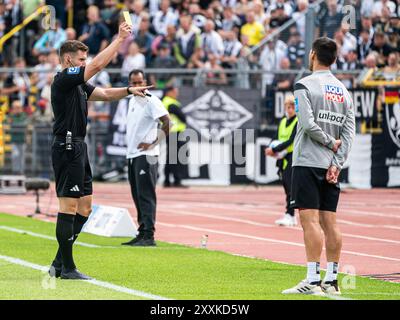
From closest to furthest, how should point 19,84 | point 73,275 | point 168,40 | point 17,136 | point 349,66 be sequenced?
point 73,275 < point 349,66 < point 17,136 < point 19,84 < point 168,40

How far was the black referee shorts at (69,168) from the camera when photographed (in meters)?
12.1

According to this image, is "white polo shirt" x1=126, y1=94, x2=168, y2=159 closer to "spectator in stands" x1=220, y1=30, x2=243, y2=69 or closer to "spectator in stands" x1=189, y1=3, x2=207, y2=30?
"spectator in stands" x1=220, y1=30, x2=243, y2=69

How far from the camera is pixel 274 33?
2914 centimetres

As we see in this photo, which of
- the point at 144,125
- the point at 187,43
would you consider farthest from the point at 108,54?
the point at 187,43

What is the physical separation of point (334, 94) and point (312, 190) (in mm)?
911

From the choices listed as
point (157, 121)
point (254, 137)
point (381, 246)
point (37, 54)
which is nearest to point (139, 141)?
point (157, 121)

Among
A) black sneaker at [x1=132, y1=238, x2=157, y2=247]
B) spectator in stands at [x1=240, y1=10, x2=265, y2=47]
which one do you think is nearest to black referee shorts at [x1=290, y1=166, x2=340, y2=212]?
black sneaker at [x1=132, y1=238, x2=157, y2=247]

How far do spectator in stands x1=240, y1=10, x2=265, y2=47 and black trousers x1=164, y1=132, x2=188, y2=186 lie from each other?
3.89 metres

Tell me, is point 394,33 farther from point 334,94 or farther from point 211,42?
point 334,94

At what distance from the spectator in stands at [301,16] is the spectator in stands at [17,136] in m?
6.87

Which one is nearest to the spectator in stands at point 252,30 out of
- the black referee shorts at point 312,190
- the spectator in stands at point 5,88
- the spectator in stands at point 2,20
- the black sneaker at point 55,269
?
the spectator in stands at point 5,88

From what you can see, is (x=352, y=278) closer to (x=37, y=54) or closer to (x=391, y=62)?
(x=391, y=62)

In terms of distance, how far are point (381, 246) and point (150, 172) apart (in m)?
3.30

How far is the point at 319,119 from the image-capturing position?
11109 millimetres
